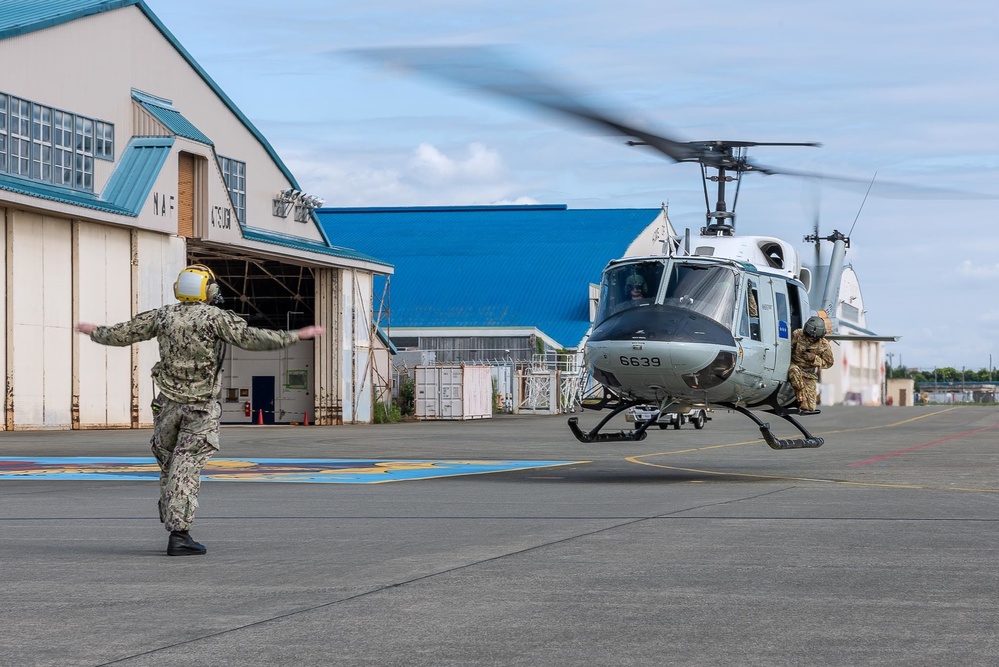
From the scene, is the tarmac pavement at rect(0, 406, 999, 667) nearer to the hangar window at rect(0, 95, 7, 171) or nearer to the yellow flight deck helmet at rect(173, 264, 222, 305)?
the yellow flight deck helmet at rect(173, 264, 222, 305)

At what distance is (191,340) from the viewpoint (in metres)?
10.2

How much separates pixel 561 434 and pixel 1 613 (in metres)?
30.7

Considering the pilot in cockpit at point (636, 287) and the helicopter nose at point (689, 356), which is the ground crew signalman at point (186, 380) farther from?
the pilot in cockpit at point (636, 287)

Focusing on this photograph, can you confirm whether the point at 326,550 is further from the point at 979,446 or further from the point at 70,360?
the point at 70,360

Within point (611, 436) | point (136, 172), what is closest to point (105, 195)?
point (136, 172)

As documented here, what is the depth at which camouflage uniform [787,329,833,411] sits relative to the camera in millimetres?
20281

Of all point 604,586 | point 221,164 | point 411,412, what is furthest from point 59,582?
Result: point 411,412

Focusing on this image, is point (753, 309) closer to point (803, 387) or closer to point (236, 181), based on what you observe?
point (803, 387)

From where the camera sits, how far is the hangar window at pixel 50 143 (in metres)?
33.4

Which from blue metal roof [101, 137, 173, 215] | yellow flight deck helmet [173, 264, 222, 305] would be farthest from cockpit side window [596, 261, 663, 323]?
blue metal roof [101, 137, 173, 215]

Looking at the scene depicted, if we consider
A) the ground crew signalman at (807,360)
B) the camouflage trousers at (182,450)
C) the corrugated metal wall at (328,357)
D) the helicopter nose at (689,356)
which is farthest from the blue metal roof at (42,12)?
the camouflage trousers at (182,450)

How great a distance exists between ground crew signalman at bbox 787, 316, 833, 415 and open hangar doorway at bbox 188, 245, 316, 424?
103 feet

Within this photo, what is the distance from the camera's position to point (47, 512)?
525 inches

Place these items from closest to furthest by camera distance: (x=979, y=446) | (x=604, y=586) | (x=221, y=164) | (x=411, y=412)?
(x=604, y=586)
(x=979, y=446)
(x=221, y=164)
(x=411, y=412)
